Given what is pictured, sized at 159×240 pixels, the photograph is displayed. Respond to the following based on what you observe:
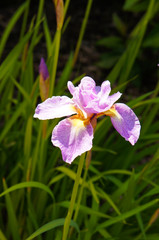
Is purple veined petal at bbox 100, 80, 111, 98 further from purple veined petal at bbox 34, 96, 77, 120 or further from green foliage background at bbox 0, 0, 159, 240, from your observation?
green foliage background at bbox 0, 0, 159, 240

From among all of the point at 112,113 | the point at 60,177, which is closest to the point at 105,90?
the point at 112,113

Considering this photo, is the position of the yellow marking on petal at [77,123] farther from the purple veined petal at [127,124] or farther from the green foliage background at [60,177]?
the green foliage background at [60,177]

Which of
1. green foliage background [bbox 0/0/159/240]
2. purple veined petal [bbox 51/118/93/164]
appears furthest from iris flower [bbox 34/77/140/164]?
green foliage background [bbox 0/0/159/240]

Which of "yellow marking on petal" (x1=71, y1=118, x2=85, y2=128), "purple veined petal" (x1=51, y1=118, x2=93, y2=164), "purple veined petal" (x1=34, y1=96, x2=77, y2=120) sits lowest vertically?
"purple veined petal" (x1=51, y1=118, x2=93, y2=164)

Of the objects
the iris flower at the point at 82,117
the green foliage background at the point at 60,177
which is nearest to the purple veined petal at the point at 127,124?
the iris flower at the point at 82,117

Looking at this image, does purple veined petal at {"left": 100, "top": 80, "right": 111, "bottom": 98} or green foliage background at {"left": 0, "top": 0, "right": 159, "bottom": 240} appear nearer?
purple veined petal at {"left": 100, "top": 80, "right": 111, "bottom": 98}

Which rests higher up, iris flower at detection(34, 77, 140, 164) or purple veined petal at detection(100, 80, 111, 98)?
purple veined petal at detection(100, 80, 111, 98)
